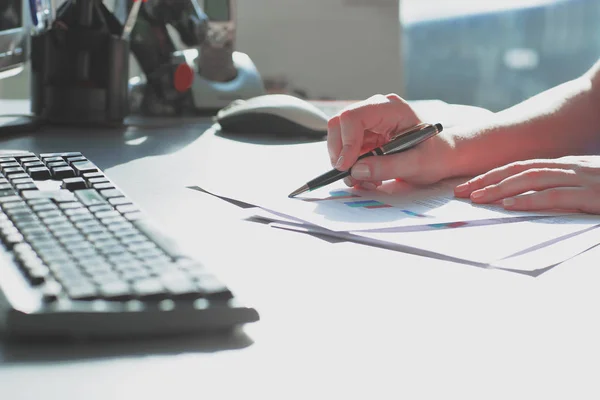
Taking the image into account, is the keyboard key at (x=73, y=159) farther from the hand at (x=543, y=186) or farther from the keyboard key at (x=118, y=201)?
the hand at (x=543, y=186)

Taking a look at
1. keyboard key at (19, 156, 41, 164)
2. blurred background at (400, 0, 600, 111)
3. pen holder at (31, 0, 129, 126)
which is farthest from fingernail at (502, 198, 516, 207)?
blurred background at (400, 0, 600, 111)

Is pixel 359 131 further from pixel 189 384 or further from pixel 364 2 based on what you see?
pixel 364 2

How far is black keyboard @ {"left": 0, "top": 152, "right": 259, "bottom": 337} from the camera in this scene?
332 millimetres

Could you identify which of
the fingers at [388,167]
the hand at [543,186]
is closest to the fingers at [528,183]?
the hand at [543,186]

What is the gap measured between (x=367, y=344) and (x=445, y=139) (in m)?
0.51

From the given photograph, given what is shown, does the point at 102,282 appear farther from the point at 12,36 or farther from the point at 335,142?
the point at 12,36

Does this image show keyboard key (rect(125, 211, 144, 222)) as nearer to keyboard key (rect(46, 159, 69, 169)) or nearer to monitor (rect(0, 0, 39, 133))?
keyboard key (rect(46, 159, 69, 169))

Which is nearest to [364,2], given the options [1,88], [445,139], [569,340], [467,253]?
[1,88]

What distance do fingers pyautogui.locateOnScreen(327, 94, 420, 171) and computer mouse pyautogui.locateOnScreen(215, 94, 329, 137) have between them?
1.11 ft

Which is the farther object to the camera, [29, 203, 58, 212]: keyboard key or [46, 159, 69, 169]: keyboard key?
[46, 159, 69, 169]: keyboard key

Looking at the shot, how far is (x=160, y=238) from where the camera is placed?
0.42 m

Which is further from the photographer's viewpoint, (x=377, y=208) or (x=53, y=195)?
(x=377, y=208)

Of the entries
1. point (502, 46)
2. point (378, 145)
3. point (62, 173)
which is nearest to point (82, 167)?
point (62, 173)

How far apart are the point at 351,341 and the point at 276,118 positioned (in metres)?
0.83
